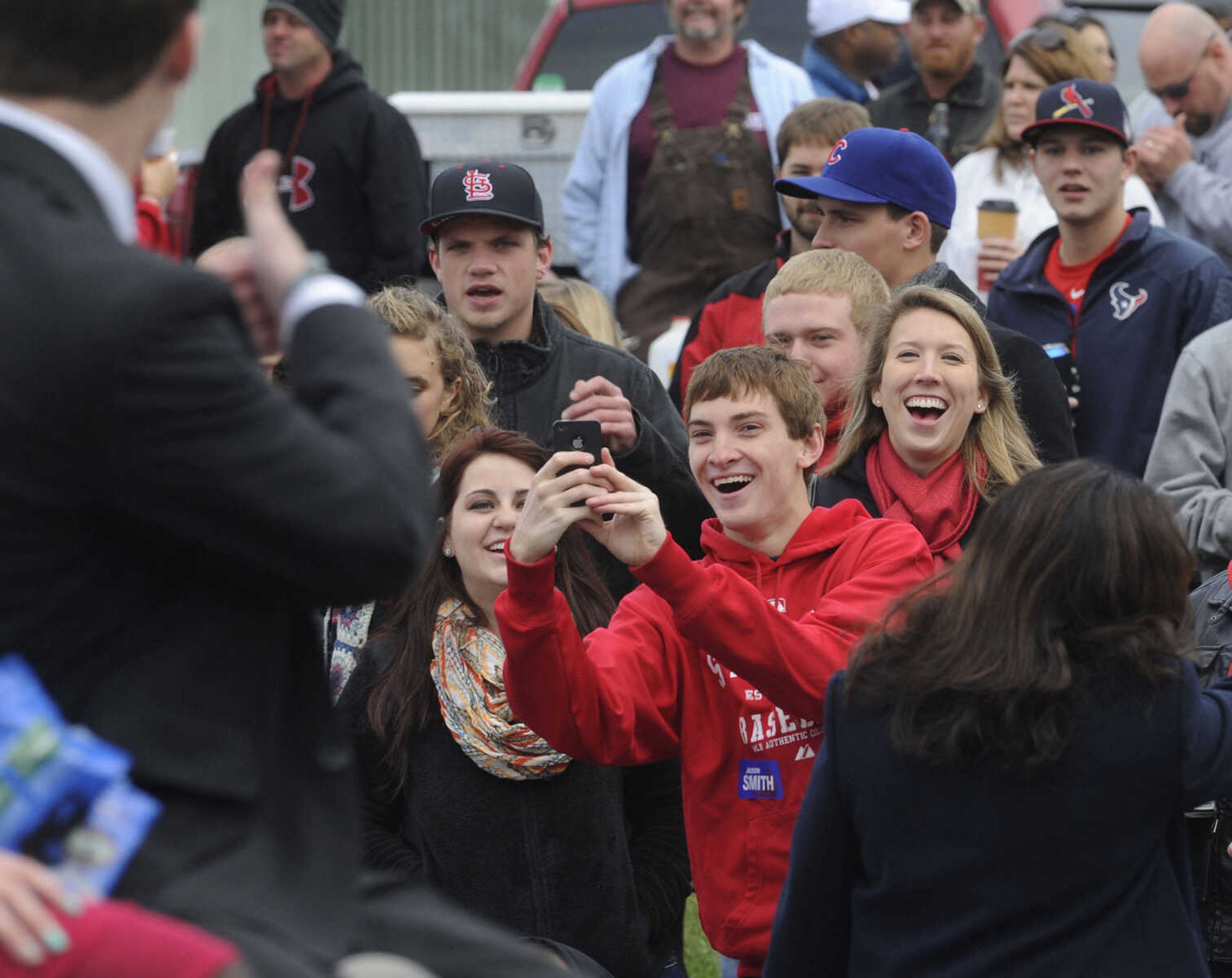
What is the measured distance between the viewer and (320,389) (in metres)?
2.01

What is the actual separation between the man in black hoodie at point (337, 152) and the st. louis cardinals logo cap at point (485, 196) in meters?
1.81

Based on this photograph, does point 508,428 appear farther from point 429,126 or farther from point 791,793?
point 429,126

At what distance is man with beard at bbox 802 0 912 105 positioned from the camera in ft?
26.8

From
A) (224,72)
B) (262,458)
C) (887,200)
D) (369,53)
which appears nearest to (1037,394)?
(887,200)

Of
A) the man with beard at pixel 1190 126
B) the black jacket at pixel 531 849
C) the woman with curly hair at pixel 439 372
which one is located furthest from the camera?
the man with beard at pixel 1190 126

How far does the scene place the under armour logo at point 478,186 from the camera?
17.6 feet

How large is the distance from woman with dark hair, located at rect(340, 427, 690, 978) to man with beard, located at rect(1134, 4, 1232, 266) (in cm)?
362

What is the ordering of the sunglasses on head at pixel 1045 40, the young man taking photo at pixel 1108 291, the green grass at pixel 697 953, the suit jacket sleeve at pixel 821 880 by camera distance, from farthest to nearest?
1. the sunglasses on head at pixel 1045 40
2. the young man taking photo at pixel 1108 291
3. the green grass at pixel 697 953
4. the suit jacket sleeve at pixel 821 880

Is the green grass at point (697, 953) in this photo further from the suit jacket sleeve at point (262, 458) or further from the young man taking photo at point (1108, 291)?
the suit jacket sleeve at point (262, 458)

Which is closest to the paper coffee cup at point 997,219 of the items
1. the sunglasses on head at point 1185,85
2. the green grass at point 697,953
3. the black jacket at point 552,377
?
the sunglasses on head at point 1185,85

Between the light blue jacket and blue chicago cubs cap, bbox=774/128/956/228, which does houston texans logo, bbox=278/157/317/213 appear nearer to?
the light blue jacket

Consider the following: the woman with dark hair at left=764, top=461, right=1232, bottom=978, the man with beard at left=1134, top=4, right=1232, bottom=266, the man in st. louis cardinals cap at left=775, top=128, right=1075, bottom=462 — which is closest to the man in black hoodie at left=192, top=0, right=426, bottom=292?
the man in st. louis cardinals cap at left=775, top=128, right=1075, bottom=462

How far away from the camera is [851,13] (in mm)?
8156

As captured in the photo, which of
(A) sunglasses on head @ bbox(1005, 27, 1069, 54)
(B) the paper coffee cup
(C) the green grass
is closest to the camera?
(C) the green grass
